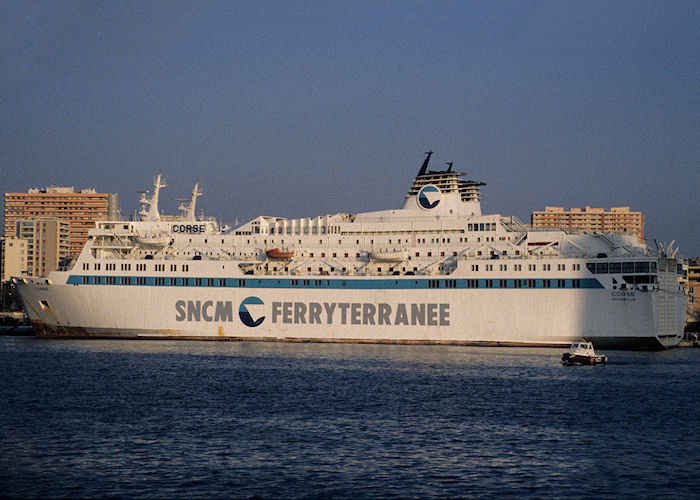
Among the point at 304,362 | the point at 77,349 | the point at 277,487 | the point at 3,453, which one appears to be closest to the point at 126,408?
the point at 3,453

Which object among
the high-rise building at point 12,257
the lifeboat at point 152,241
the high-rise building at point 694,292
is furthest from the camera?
the high-rise building at point 12,257

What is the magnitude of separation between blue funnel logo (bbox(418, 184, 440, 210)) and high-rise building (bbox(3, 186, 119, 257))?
114531 mm

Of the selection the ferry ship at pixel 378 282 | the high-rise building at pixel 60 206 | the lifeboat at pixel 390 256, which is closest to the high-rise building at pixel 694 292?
the ferry ship at pixel 378 282

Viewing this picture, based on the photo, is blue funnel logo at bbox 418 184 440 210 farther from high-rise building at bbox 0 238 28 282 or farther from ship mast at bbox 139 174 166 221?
high-rise building at bbox 0 238 28 282

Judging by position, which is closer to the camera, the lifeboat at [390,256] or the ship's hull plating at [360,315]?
the ship's hull plating at [360,315]

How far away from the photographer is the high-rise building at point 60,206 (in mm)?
155250

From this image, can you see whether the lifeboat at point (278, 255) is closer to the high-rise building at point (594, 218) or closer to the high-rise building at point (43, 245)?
the high-rise building at point (43, 245)

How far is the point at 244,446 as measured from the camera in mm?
20609

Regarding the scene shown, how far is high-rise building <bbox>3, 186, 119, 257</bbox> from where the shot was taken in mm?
155250

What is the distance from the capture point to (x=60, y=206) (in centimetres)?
15650

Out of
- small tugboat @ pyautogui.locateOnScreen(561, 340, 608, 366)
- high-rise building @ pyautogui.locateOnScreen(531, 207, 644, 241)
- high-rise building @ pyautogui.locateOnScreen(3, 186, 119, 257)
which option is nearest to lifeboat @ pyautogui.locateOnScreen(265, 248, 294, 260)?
small tugboat @ pyautogui.locateOnScreen(561, 340, 608, 366)

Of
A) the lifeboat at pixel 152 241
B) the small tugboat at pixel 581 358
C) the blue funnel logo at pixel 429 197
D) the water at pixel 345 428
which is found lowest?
the water at pixel 345 428

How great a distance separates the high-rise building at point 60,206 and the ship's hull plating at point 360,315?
356ft

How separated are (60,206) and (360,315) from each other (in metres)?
123
